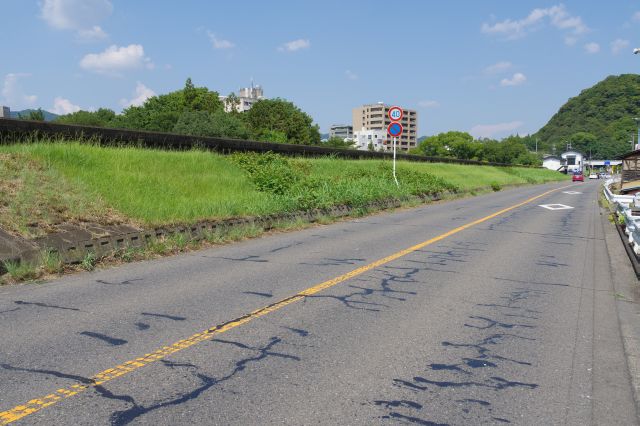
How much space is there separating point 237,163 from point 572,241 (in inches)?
462

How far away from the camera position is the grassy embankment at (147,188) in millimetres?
10078

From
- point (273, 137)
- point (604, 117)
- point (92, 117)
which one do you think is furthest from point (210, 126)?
point (604, 117)

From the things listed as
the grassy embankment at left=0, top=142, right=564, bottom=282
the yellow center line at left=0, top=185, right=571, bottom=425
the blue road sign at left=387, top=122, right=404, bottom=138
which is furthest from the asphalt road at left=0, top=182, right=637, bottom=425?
the blue road sign at left=387, top=122, right=404, bottom=138

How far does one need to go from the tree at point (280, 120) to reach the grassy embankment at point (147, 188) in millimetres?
61733

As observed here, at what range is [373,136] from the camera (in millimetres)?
180250

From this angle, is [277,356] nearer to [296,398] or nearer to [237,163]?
[296,398]

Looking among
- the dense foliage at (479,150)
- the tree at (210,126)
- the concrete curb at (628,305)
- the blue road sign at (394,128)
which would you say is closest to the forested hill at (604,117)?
the dense foliage at (479,150)

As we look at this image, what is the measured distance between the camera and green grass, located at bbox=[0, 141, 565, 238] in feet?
33.3

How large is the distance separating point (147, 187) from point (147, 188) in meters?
0.07

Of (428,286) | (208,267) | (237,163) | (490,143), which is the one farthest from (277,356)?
(490,143)

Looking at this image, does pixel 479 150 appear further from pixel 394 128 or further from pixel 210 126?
pixel 394 128

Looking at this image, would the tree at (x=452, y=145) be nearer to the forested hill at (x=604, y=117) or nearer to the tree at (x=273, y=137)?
the forested hill at (x=604, y=117)

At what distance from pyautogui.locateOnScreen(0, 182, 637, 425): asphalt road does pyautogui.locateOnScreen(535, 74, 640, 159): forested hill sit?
549ft

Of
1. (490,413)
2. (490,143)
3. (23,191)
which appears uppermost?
(490,143)
